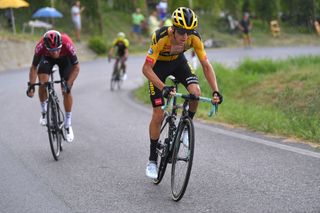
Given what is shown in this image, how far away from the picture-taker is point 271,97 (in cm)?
1538

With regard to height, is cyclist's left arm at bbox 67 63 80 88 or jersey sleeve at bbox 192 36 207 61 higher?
jersey sleeve at bbox 192 36 207 61

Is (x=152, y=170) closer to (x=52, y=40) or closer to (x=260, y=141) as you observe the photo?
(x=52, y=40)

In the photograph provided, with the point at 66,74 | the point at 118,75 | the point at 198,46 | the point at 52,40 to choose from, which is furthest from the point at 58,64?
the point at 118,75

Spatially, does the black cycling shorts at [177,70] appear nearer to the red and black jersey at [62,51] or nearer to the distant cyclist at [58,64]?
the distant cyclist at [58,64]

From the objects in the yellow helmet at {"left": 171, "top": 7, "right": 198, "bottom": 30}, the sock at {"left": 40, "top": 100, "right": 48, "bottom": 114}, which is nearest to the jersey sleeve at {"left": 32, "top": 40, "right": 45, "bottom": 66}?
the sock at {"left": 40, "top": 100, "right": 48, "bottom": 114}

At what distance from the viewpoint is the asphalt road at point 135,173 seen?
6.46 meters

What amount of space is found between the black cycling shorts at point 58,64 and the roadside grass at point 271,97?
350cm

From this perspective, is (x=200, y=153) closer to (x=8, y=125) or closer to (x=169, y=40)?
(x=169, y=40)

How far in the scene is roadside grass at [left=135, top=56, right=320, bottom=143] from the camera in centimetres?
1072

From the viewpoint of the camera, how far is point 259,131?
10.8 m

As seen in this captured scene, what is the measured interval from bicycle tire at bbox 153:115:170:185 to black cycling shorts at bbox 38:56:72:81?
8.88 ft

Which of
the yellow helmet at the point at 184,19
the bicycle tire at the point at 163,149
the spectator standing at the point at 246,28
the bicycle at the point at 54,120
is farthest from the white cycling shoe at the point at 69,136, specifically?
the spectator standing at the point at 246,28

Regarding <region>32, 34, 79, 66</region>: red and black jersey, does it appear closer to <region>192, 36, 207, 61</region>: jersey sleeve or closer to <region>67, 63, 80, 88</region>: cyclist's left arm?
<region>67, 63, 80, 88</region>: cyclist's left arm

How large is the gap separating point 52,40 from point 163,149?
2705 millimetres
